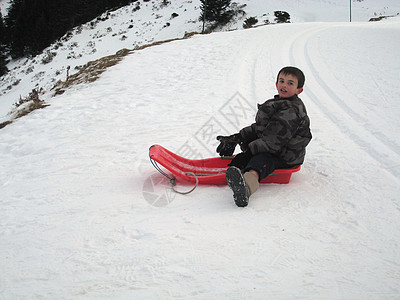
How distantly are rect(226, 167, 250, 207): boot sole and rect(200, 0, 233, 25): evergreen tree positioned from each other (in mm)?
22829

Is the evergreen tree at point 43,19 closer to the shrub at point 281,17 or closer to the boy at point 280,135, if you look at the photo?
the shrub at point 281,17

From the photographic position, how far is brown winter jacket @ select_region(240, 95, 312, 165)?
2.27 metres

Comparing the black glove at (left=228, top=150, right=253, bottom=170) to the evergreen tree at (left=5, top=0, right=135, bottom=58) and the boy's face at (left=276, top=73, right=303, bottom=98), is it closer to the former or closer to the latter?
the boy's face at (left=276, top=73, right=303, bottom=98)

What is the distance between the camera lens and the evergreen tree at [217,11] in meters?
22.7

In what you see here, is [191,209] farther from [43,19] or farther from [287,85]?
[43,19]

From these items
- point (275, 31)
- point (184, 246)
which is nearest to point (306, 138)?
point (184, 246)

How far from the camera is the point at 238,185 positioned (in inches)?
82.1

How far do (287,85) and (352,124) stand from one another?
193 cm

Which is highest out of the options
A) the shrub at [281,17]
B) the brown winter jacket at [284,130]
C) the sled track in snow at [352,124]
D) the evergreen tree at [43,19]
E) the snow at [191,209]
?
the evergreen tree at [43,19]

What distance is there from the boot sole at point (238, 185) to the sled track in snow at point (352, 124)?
1527 mm

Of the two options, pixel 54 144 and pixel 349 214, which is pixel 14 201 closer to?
pixel 54 144

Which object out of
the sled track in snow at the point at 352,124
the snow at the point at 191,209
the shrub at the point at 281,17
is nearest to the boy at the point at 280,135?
the snow at the point at 191,209

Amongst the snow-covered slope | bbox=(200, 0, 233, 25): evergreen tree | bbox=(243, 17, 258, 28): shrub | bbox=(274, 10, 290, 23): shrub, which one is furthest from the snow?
bbox=(200, 0, 233, 25): evergreen tree

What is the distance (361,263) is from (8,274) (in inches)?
79.7
